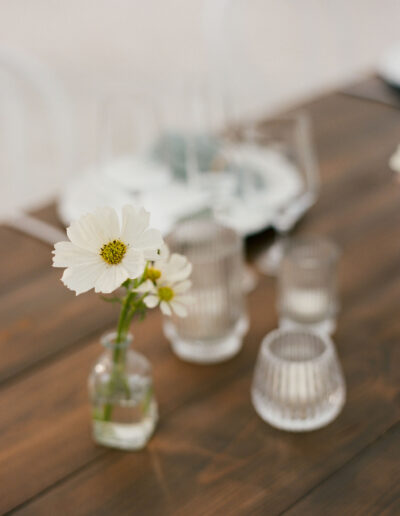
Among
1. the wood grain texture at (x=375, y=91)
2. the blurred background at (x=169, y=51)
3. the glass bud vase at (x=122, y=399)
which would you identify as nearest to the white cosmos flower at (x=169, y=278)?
the glass bud vase at (x=122, y=399)

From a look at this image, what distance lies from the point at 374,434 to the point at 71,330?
1.45ft

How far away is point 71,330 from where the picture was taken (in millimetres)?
1105

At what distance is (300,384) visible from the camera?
0.89m

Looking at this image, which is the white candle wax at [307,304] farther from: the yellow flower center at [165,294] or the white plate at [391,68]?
the white plate at [391,68]

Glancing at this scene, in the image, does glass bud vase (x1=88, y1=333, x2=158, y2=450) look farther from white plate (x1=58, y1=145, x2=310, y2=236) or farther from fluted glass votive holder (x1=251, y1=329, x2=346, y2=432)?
white plate (x1=58, y1=145, x2=310, y2=236)

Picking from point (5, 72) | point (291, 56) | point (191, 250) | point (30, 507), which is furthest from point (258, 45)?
point (30, 507)

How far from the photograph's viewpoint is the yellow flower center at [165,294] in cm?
78

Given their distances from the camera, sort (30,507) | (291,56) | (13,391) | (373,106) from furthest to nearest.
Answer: (291,56)
(373,106)
(13,391)
(30,507)

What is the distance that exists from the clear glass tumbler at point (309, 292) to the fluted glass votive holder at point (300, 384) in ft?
0.49

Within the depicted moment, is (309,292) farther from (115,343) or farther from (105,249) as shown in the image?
(105,249)

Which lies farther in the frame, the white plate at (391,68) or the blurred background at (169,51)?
the blurred background at (169,51)

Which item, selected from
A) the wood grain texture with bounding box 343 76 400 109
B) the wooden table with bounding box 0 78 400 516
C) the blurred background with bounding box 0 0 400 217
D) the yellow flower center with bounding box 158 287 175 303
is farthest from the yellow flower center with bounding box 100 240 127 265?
the blurred background with bounding box 0 0 400 217

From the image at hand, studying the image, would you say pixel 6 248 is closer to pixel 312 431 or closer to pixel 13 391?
pixel 13 391

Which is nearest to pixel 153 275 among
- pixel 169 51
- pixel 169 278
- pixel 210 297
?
pixel 169 278
